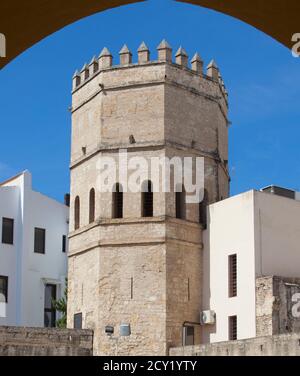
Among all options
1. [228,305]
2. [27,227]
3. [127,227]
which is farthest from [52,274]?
[228,305]

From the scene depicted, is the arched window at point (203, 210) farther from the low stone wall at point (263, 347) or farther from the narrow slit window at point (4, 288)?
the narrow slit window at point (4, 288)

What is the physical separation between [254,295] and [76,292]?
6437 millimetres

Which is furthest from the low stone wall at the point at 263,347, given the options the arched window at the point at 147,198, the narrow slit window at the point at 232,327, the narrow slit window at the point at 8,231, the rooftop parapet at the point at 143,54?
the narrow slit window at the point at 8,231

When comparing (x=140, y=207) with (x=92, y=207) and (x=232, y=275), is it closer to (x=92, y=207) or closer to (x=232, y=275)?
(x=92, y=207)

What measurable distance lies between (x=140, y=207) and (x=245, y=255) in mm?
3884

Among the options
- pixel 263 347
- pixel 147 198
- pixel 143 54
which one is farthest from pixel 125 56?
pixel 263 347

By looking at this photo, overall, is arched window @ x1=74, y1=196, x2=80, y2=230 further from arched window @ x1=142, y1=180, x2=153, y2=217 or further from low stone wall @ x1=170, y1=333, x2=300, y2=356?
low stone wall @ x1=170, y1=333, x2=300, y2=356

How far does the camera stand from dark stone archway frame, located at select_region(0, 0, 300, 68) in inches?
136

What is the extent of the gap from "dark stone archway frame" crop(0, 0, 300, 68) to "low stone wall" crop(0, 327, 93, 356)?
21.0 metres

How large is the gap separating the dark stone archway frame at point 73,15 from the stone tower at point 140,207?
2246 cm

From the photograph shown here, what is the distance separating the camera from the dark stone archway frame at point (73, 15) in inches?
136

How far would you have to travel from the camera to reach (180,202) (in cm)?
2783

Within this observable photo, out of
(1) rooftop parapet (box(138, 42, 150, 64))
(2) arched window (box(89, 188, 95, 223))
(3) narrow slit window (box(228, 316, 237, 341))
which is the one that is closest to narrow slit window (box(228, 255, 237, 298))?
(3) narrow slit window (box(228, 316, 237, 341))
